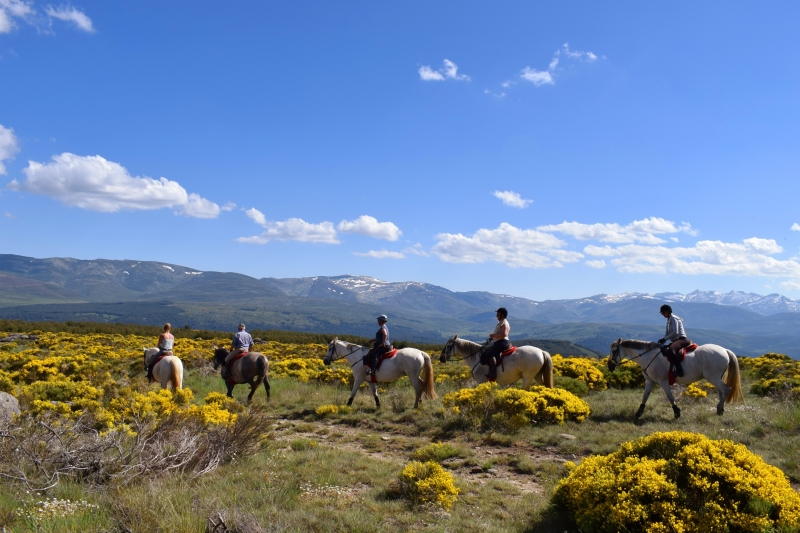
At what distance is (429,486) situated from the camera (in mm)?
5883

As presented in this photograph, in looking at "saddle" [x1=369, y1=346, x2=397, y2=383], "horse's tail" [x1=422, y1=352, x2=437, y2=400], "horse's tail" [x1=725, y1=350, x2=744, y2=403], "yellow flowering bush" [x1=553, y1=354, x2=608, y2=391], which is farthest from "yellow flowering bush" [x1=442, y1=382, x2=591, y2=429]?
"yellow flowering bush" [x1=553, y1=354, x2=608, y2=391]

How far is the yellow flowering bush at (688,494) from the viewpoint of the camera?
428cm

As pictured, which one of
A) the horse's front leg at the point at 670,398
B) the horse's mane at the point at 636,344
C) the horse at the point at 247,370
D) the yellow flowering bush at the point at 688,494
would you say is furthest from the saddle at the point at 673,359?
the horse at the point at 247,370

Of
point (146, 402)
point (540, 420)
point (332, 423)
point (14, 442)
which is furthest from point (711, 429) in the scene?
point (14, 442)

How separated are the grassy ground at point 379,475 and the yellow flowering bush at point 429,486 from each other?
0.16 metres

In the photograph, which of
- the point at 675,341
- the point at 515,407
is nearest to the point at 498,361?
the point at 515,407

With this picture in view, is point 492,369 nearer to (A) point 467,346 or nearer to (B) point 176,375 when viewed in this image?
(A) point 467,346

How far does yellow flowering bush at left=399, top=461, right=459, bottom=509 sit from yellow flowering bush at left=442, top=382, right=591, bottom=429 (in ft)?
12.7

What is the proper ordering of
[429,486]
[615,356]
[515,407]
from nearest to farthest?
[429,486] < [515,407] < [615,356]

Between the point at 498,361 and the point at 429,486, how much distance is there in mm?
6991

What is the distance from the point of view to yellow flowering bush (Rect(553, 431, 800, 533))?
4.28m

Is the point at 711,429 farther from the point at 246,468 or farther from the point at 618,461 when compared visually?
the point at 246,468

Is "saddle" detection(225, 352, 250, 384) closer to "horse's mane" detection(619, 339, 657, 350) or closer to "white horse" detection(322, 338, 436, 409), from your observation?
"white horse" detection(322, 338, 436, 409)

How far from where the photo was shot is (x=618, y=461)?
218 inches
